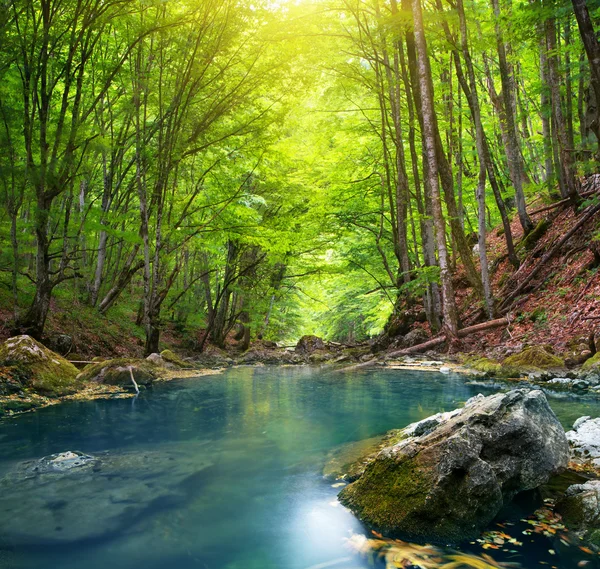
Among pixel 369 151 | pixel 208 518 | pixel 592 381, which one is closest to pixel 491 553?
pixel 208 518

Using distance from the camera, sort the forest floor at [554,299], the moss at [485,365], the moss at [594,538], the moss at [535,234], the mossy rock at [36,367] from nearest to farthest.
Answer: the moss at [594,538], the mossy rock at [36,367], the moss at [485,365], the forest floor at [554,299], the moss at [535,234]

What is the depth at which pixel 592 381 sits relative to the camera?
6.65 meters

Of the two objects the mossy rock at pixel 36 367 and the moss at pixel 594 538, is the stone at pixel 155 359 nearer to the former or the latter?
the mossy rock at pixel 36 367

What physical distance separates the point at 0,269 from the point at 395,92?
1198cm

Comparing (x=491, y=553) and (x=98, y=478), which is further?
(x=98, y=478)

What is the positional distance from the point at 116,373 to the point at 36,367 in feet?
5.37

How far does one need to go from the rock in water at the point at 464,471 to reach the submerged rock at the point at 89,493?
1.50m

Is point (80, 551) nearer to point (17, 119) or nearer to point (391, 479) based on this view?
point (391, 479)

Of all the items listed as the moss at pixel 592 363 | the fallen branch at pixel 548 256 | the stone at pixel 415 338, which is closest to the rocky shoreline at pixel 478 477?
the moss at pixel 592 363

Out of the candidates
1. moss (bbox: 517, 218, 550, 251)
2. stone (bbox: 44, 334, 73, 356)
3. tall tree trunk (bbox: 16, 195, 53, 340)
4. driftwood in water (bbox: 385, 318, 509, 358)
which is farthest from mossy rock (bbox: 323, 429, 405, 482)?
moss (bbox: 517, 218, 550, 251)

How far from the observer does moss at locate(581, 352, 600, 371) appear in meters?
6.94

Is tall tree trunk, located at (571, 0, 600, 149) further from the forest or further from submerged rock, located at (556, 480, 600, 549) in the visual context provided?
submerged rock, located at (556, 480, 600, 549)

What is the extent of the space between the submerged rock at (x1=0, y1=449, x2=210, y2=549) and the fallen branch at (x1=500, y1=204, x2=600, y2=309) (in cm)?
945

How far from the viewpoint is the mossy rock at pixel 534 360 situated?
25.1ft
